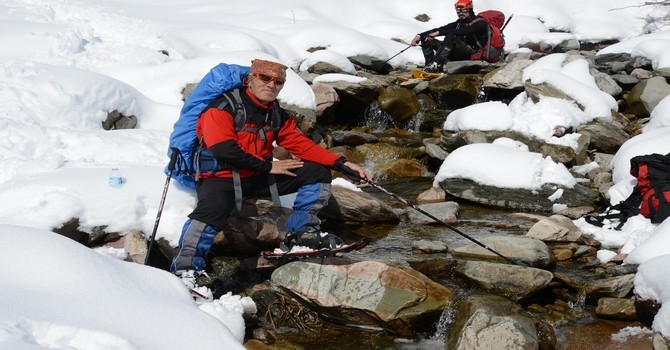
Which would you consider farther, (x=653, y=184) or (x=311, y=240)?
(x=653, y=184)

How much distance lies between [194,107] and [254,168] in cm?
79

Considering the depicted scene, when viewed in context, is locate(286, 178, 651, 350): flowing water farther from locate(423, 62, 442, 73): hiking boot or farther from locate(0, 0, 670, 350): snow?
locate(423, 62, 442, 73): hiking boot

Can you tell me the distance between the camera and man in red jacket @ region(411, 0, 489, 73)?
15.6 metres

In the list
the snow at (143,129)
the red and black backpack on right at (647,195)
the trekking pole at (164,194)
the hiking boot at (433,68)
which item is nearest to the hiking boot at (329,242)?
the snow at (143,129)

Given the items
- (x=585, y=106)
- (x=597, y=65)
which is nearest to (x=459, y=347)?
(x=585, y=106)

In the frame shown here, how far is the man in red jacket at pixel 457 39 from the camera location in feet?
51.3

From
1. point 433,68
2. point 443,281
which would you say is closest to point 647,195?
point 443,281

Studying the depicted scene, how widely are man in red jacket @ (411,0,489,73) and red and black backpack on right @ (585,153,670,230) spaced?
8.11 meters

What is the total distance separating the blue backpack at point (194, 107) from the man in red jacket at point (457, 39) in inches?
406

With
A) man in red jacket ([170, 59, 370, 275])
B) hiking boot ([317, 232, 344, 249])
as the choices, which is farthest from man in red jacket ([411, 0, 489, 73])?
hiking boot ([317, 232, 344, 249])

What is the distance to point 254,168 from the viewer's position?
5.73 m

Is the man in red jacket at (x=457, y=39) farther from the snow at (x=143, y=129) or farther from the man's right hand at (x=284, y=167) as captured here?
the man's right hand at (x=284, y=167)

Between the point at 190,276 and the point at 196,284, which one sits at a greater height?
the point at 190,276

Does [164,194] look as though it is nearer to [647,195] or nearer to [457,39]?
[647,195]
